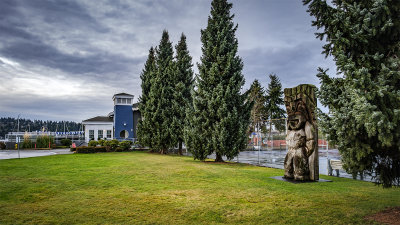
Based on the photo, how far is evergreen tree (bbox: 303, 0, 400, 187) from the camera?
14.5 ft

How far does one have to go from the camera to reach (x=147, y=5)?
50.0 feet

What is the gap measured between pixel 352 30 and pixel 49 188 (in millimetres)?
9121

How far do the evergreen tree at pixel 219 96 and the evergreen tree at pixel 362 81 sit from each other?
962 centimetres

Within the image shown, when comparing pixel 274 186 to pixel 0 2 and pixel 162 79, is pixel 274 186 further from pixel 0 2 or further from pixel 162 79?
pixel 162 79

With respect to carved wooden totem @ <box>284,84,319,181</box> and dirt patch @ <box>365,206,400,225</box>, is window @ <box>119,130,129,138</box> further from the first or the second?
dirt patch @ <box>365,206,400,225</box>

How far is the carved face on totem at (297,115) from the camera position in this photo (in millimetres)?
9602

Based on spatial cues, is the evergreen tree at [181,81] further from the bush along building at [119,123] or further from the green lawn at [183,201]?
the bush along building at [119,123]

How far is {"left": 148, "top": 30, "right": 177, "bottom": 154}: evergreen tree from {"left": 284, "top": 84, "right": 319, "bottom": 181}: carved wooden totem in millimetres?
14857

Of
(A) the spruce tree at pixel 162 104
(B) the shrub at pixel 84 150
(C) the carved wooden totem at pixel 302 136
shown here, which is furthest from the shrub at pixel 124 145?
(C) the carved wooden totem at pixel 302 136

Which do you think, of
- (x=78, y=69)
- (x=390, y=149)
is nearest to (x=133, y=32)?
(x=78, y=69)

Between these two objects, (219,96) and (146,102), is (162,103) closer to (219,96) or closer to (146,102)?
(146,102)

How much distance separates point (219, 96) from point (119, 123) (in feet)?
88.4

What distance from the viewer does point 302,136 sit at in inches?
374

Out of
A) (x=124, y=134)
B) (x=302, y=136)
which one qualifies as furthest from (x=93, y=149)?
(x=302, y=136)
